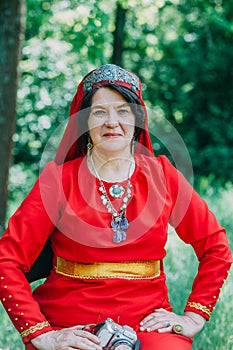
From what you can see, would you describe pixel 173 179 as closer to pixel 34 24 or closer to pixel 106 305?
pixel 106 305

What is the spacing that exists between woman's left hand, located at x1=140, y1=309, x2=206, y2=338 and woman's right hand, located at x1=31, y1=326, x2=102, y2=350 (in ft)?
0.89

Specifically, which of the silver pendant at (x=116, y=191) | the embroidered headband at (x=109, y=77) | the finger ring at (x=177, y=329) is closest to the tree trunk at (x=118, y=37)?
the embroidered headband at (x=109, y=77)

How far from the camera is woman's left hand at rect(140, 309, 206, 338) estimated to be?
2529 mm

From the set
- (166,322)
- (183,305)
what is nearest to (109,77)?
(166,322)

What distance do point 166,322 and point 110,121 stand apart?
85 centimetres

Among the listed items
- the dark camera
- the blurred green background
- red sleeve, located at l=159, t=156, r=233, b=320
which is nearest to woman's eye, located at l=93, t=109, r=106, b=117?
red sleeve, located at l=159, t=156, r=233, b=320

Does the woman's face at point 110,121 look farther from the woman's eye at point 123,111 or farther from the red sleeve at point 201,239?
the red sleeve at point 201,239

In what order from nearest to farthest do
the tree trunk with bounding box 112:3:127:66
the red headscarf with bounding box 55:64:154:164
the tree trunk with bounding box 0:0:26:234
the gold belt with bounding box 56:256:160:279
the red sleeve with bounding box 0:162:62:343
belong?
the red sleeve with bounding box 0:162:62:343, the gold belt with bounding box 56:256:160:279, the red headscarf with bounding box 55:64:154:164, the tree trunk with bounding box 0:0:26:234, the tree trunk with bounding box 112:3:127:66

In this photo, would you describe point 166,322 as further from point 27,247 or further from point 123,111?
point 123,111

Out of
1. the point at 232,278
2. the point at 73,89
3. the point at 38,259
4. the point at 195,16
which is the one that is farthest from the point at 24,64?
the point at 38,259

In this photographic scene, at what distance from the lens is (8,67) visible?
525 centimetres

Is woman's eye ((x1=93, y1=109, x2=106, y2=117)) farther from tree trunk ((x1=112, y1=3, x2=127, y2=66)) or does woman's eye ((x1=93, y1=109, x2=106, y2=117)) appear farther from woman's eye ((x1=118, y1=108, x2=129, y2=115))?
tree trunk ((x1=112, y1=3, x2=127, y2=66))

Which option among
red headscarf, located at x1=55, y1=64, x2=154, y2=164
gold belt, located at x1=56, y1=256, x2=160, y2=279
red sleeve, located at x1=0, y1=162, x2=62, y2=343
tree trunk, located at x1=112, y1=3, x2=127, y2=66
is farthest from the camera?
tree trunk, located at x1=112, y1=3, x2=127, y2=66

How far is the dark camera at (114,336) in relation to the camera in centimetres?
234
